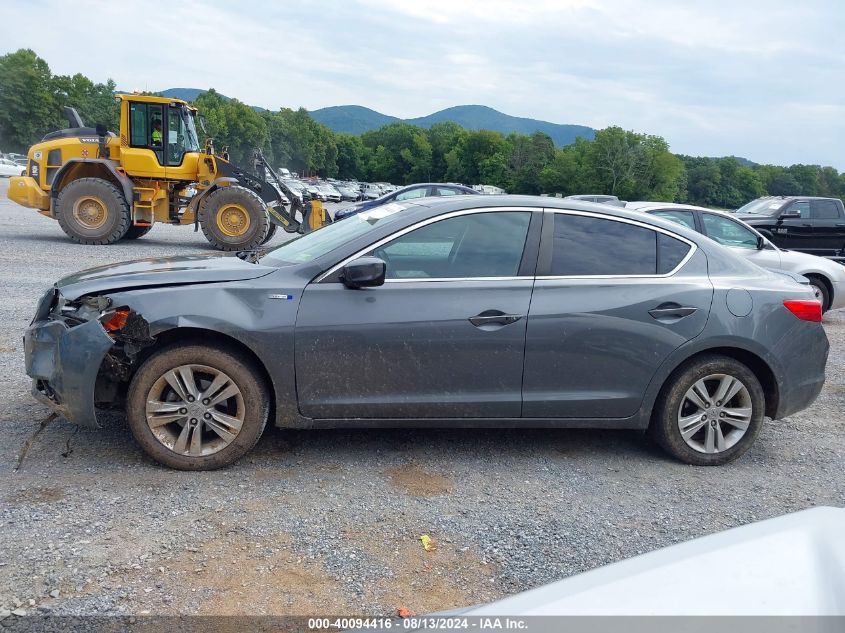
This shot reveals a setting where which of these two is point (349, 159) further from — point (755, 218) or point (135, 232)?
point (755, 218)

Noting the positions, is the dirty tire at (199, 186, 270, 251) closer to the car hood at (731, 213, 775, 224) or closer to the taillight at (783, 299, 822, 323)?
the car hood at (731, 213, 775, 224)

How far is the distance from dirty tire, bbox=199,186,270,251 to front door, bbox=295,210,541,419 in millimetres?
11125

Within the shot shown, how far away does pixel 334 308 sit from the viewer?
4.20m

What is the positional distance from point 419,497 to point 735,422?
2104 millimetres

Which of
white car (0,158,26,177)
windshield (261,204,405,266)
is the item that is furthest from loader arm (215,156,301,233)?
white car (0,158,26,177)

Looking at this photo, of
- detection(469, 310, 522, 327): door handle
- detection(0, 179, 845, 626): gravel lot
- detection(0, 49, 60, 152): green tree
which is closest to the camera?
detection(0, 179, 845, 626): gravel lot

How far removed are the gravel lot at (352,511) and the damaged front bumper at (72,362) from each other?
0.35 m

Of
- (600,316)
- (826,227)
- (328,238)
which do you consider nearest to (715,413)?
(600,316)

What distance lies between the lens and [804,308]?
471cm

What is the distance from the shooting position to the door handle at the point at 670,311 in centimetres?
450

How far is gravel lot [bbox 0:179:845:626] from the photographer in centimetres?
309

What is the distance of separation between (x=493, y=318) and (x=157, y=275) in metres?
1.95

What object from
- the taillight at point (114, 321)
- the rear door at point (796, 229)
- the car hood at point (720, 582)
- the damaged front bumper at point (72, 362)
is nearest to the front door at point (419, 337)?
the taillight at point (114, 321)

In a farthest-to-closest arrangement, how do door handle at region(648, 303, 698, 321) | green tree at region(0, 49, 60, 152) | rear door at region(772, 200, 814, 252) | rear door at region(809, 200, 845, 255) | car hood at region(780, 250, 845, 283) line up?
green tree at region(0, 49, 60, 152)
rear door at region(809, 200, 845, 255)
rear door at region(772, 200, 814, 252)
car hood at region(780, 250, 845, 283)
door handle at region(648, 303, 698, 321)
